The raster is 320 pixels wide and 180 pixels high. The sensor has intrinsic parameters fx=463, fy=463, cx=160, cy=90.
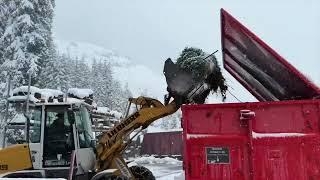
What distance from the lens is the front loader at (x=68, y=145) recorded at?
9828 millimetres

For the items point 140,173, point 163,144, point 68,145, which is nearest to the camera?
point 68,145

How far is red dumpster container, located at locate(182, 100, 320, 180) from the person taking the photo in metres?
5.26

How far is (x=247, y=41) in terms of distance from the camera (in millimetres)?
5969

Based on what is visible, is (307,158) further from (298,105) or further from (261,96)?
(261,96)

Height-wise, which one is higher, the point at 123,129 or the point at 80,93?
the point at 80,93

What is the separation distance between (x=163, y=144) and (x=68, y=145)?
22267 millimetres

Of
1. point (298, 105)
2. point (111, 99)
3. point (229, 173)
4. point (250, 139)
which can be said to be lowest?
point (229, 173)

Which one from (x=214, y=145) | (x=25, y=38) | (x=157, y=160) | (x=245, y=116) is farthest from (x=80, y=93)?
(x=25, y=38)

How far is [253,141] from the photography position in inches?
213

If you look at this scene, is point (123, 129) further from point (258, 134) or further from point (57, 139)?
point (258, 134)

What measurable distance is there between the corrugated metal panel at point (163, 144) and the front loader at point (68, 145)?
21.0 meters

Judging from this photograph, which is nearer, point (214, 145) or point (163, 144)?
point (214, 145)

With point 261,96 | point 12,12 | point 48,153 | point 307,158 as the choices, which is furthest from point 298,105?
point 12,12

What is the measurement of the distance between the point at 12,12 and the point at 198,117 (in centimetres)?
3158
